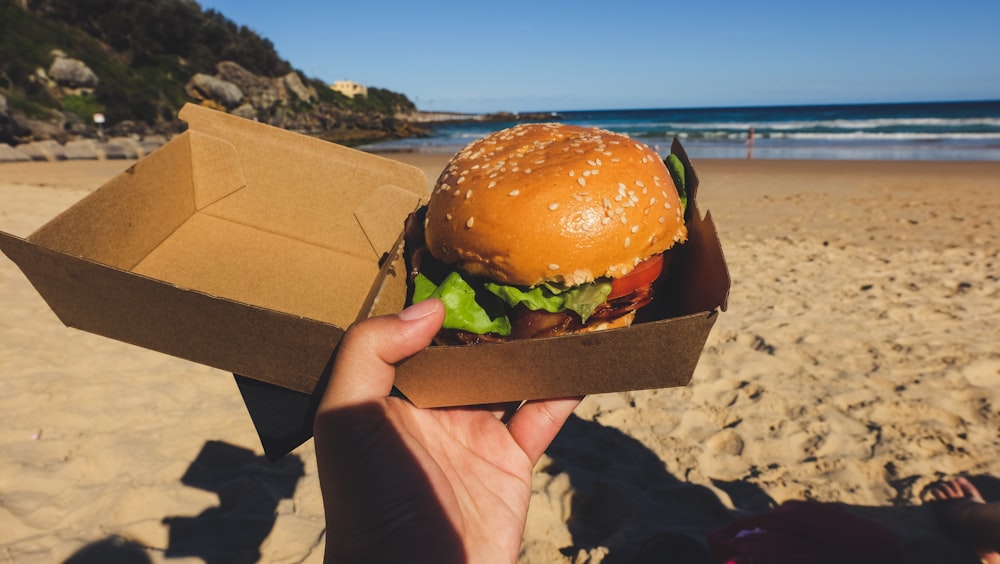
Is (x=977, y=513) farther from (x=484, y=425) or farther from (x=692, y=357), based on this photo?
(x=484, y=425)

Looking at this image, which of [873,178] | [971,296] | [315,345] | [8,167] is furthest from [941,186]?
[8,167]

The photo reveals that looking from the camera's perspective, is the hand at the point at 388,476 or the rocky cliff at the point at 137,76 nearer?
the hand at the point at 388,476

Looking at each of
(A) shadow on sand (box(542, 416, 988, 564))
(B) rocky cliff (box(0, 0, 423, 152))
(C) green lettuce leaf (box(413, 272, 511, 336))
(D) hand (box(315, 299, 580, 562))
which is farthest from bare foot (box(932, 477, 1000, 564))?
(B) rocky cliff (box(0, 0, 423, 152))

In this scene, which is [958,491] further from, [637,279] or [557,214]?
[557,214]

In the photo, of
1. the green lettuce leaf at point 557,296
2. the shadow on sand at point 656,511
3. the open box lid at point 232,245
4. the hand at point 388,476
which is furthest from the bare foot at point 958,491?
the open box lid at point 232,245

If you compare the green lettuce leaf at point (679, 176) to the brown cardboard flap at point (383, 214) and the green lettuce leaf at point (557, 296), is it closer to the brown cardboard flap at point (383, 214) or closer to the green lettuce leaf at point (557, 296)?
the green lettuce leaf at point (557, 296)

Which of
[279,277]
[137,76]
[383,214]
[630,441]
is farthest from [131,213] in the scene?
[137,76]
